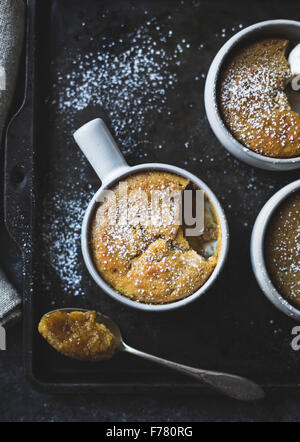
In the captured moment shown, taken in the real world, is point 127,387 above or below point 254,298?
below

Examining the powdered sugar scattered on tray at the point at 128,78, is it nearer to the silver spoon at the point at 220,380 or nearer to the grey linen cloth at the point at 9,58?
the grey linen cloth at the point at 9,58

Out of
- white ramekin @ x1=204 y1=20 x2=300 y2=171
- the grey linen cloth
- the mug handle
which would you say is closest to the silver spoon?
the grey linen cloth

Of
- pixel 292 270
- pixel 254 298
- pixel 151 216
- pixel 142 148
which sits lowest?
pixel 254 298

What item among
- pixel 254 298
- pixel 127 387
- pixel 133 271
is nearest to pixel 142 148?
pixel 133 271

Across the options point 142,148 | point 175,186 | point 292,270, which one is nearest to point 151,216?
point 175,186

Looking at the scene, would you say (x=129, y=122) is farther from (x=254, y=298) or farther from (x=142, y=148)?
(x=254, y=298)

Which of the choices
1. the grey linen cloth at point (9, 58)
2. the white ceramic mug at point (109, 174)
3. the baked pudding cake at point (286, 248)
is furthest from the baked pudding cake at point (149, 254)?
the grey linen cloth at point (9, 58)

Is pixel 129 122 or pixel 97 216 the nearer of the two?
pixel 97 216

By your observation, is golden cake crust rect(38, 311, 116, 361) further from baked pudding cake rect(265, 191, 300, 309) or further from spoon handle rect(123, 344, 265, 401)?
baked pudding cake rect(265, 191, 300, 309)

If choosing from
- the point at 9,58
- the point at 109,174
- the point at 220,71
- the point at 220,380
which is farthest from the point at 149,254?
the point at 9,58
